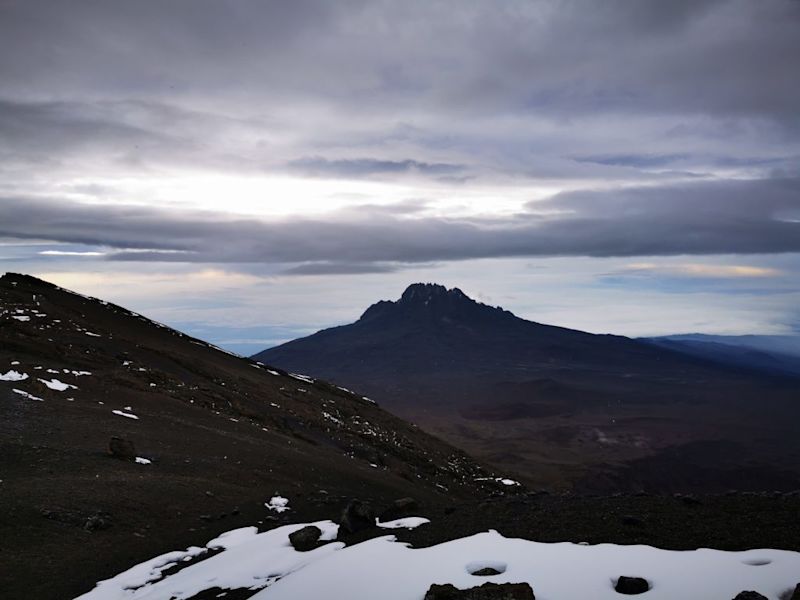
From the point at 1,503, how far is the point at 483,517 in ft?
52.7

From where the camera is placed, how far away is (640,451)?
16950 cm

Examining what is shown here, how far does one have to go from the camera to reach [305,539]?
1731 cm

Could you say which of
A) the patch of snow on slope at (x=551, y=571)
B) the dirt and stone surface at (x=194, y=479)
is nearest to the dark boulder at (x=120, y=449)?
the dirt and stone surface at (x=194, y=479)

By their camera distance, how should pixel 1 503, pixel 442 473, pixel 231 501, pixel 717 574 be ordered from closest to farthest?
pixel 717 574 → pixel 1 503 → pixel 231 501 → pixel 442 473

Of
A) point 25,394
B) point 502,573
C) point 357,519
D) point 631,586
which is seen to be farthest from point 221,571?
point 25,394

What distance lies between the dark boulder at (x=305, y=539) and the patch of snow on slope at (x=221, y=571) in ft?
0.73

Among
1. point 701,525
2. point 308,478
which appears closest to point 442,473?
point 308,478

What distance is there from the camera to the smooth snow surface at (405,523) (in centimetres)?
1777

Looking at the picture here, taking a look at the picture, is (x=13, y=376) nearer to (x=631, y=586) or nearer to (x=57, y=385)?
(x=57, y=385)

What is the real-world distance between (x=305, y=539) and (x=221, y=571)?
250 centimetres

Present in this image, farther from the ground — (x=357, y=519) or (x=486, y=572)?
(x=486, y=572)

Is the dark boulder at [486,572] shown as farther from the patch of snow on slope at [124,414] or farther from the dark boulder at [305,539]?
the patch of snow on slope at [124,414]

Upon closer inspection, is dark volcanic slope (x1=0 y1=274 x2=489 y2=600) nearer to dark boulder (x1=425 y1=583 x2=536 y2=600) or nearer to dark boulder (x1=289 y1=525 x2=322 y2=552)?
dark boulder (x1=289 y1=525 x2=322 y2=552)

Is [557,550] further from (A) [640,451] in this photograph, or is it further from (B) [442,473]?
Answer: (A) [640,451]
